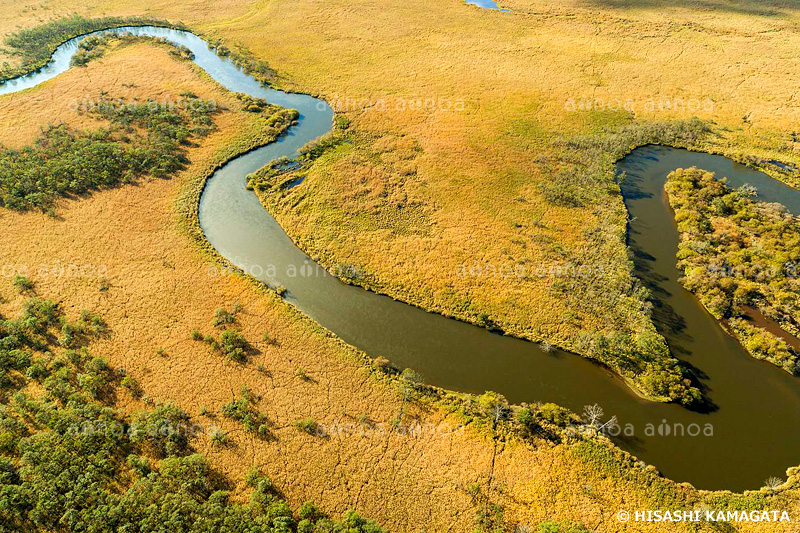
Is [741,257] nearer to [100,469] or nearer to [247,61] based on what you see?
[100,469]

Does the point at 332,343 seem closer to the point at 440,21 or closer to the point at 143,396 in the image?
the point at 143,396

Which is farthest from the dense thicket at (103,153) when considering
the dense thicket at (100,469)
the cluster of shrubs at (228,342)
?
the cluster of shrubs at (228,342)

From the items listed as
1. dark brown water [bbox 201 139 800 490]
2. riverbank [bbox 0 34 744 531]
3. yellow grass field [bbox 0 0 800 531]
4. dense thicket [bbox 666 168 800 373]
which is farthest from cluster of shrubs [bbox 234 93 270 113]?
dense thicket [bbox 666 168 800 373]

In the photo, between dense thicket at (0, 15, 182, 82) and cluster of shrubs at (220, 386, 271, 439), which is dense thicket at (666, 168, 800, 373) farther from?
dense thicket at (0, 15, 182, 82)

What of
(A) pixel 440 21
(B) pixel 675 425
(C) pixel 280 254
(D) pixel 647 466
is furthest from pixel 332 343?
(A) pixel 440 21

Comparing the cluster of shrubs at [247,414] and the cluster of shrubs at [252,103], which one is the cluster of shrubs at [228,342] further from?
the cluster of shrubs at [252,103]
